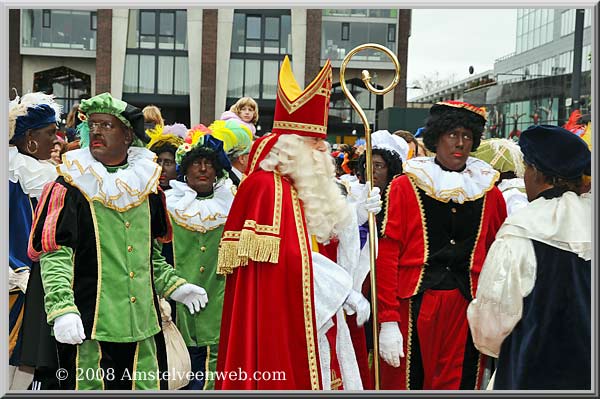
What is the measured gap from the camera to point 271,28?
25.0m

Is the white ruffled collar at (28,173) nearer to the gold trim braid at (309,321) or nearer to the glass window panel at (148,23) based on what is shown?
the gold trim braid at (309,321)

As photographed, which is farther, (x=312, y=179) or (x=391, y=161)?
(x=391, y=161)

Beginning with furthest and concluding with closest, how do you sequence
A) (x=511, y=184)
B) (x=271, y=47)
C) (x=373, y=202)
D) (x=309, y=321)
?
(x=271, y=47) → (x=511, y=184) → (x=373, y=202) → (x=309, y=321)

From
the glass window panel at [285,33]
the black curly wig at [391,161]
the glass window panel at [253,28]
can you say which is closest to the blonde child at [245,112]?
the black curly wig at [391,161]

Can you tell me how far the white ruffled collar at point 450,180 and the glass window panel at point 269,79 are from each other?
16663 millimetres

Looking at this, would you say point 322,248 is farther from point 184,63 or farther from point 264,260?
point 184,63

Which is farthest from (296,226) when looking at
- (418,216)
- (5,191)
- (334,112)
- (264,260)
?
(334,112)

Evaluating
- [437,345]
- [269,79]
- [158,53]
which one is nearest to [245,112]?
[437,345]

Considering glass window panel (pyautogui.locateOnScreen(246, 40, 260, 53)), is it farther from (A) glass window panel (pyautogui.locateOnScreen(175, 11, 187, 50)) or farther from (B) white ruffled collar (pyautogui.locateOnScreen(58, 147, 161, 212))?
(B) white ruffled collar (pyautogui.locateOnScreen(58, 147, 161, 212))

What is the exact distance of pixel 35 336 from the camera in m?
4.14

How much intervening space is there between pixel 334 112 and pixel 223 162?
1430 centimetres

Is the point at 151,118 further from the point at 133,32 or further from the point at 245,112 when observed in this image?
the point at 133,32

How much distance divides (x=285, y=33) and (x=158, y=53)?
534 cm

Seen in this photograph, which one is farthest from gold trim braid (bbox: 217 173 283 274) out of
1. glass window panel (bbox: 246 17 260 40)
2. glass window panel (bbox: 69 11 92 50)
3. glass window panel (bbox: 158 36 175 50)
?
glass window panel (bbox: 69 11 92 50)
